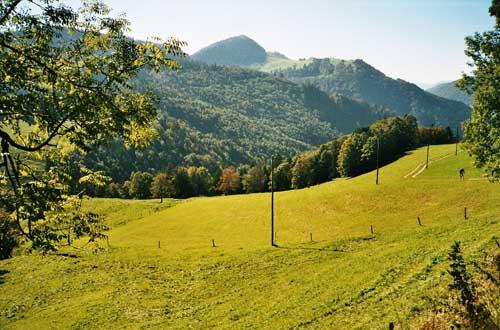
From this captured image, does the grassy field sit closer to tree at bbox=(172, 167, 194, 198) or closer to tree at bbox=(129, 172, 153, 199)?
tree at bbox=(172, 167, 194, 198)

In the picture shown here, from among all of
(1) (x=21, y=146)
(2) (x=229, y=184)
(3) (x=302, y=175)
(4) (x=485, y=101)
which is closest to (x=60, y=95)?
(1) (x=21, y=146)

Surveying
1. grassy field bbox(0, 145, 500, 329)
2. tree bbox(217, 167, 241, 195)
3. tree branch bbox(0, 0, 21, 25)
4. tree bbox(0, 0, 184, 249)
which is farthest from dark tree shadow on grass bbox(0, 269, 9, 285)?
tree bbox(217, 167, 241, 195)

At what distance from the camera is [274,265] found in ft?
156

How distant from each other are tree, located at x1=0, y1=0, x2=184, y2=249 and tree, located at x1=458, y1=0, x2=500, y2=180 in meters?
29.4

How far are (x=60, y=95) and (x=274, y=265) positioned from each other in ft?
127

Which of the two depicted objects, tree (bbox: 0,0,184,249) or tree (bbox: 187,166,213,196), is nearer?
tree (bbox: 0,0,184,249)

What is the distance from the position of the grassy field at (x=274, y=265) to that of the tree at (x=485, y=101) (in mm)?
7053

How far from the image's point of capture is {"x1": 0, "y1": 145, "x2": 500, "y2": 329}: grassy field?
2609 centimetres

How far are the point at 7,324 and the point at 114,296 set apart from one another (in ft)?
35.5

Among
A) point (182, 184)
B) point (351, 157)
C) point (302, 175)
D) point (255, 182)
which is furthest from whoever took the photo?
point (255, 182)

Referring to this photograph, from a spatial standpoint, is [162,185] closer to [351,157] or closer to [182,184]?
[182,184]

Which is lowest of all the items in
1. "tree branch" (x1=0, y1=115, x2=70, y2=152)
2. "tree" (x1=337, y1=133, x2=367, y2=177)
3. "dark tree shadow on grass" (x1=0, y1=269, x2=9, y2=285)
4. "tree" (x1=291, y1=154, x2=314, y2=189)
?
"dark tree shadow on grass" (x1=0, y1=269, x2=9, y2=285)

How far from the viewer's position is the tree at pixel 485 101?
32.2 m

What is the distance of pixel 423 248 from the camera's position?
34.5 meters
